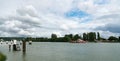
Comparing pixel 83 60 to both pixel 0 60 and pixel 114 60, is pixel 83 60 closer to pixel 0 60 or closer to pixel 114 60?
pixel 114 60

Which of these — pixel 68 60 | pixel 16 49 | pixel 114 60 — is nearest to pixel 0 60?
pixel 68 60

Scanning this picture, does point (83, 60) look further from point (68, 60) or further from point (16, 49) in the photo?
point (16, 49)

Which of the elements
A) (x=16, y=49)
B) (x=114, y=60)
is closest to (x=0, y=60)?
(x=114, y=60)

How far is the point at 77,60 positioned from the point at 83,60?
117 centimetres

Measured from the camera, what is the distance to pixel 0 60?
3177 centimetres

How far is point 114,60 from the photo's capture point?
49.4 meters

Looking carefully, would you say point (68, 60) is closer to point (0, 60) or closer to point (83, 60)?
point (83, 60)

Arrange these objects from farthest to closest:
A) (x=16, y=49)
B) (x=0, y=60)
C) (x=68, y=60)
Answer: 1. (x=16, y=49)
2. (x=68, y=60)
3. (x=0, y=60)

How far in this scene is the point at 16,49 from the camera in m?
81.9

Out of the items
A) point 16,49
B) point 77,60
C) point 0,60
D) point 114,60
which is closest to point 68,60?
point 77,60

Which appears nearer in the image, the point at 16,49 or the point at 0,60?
the point at 0,60

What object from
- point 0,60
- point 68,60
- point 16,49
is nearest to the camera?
point 0,60

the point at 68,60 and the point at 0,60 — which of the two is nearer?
the point at 0,60

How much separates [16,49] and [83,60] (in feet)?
124
